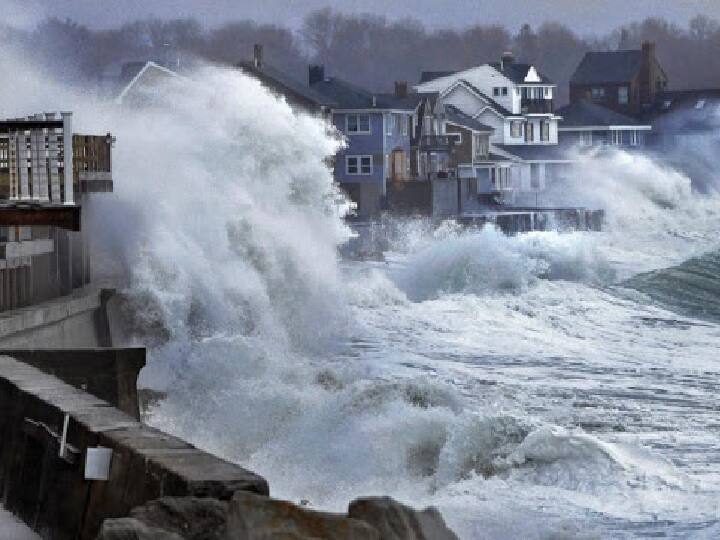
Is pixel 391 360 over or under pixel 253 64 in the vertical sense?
under

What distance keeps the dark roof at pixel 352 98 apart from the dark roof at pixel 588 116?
85.3 feet

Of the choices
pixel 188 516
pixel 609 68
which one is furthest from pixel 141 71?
pixel 609 68

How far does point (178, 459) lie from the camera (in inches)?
287

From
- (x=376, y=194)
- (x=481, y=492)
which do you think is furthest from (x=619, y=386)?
(x=376, y=194)

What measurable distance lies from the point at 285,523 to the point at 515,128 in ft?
250

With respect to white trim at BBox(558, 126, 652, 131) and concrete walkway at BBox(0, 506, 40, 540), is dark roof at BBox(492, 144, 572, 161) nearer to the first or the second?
white trim at BBox(558, 126, 652, 131)

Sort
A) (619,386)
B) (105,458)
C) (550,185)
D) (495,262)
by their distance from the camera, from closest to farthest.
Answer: (105,458)
(619,386)
(495,262)
(550,185)

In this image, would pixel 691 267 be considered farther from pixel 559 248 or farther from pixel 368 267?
pixel 368 267

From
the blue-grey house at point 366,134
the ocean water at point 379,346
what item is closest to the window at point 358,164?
the blue-grey house at point 366,134

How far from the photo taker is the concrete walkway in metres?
8.73

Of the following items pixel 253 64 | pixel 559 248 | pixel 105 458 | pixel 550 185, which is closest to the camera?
pixel 105 458

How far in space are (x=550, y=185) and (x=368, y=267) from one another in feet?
142

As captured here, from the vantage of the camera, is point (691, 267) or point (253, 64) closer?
point (691, 267)

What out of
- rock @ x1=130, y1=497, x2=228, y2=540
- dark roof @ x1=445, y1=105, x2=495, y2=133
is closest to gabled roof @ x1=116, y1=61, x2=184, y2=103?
dark roof @ x1=445, y1=105, x2=495, y2=133
